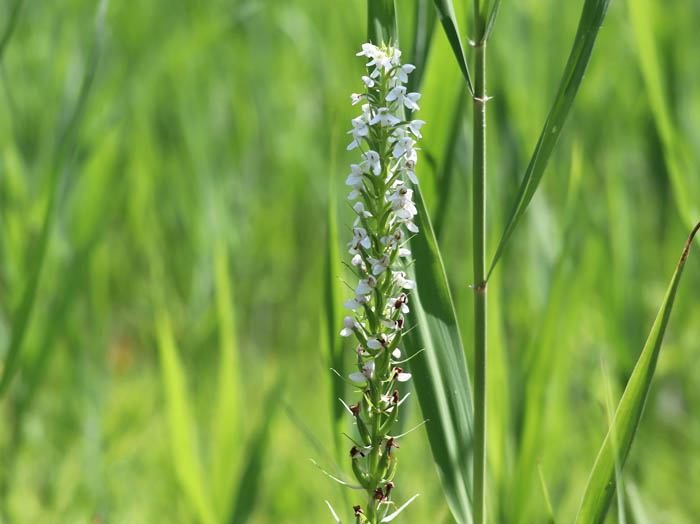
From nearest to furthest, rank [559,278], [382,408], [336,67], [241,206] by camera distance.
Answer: [382,408] → [559,278] → [241,206] → [336,67]

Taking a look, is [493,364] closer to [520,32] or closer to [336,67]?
[520,32]

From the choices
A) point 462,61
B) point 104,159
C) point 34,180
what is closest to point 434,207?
point 462,61

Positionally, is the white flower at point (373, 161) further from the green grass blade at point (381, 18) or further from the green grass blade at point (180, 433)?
the green grass blade at point (180, 433)

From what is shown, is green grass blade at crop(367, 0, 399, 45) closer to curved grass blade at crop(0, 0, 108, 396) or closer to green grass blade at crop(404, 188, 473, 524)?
green grass blade at crop(404, 188, 473, 524)

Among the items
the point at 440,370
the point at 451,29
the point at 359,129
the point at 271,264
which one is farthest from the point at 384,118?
the point at 271,264

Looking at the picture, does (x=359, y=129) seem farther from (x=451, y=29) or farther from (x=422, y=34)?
(x=422, y=34)

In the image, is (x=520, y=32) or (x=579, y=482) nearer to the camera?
(x=579, y=482)

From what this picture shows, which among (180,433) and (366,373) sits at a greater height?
(366,373)
